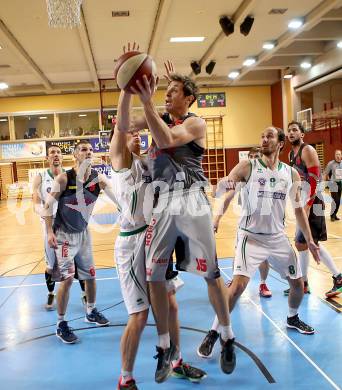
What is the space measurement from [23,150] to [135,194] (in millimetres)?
23275

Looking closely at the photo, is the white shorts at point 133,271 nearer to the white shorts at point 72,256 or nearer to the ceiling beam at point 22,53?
the white shorts at point 72,256

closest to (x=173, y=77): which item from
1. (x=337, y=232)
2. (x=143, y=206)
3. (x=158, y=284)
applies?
(x=143, y=206)

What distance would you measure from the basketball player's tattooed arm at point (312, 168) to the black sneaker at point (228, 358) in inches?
97.0

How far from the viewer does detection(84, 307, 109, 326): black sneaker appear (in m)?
4.61

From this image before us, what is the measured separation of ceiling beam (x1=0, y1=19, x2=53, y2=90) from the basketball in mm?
12971

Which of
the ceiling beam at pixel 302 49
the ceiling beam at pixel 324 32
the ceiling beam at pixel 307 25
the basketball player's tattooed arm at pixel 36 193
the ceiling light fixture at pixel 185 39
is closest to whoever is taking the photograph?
the basketball player's tattooed arm at pixel 36 193

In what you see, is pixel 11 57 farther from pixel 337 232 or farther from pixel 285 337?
pixel 285 337

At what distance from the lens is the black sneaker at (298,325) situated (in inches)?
159

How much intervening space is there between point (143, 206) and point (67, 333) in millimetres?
1812

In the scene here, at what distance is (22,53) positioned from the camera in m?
16.9

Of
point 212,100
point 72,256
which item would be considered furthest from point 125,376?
point 212,100

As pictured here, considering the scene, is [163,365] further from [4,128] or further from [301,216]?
[4,128]

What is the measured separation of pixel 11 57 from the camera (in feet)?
57.5

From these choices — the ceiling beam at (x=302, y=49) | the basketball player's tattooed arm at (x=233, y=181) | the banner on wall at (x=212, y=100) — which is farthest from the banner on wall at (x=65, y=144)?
the basketball player's tattooed arm at (x=233, y=181)
